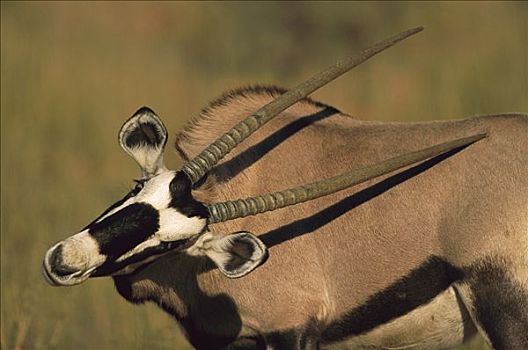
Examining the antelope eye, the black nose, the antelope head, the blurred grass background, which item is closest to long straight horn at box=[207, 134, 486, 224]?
the antelope head

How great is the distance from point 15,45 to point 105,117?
146 centimetres

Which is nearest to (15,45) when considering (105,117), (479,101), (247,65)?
(105,117)

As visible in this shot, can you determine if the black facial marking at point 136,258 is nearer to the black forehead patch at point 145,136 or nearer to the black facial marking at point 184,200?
the black facial marking at point 184,200

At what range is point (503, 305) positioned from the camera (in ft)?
17.3

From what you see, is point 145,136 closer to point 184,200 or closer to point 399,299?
point 184,200

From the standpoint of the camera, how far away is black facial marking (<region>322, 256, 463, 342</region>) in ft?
18.0

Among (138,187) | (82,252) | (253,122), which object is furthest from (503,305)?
(82,252)

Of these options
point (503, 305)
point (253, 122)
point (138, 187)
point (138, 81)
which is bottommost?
point (503, 305)

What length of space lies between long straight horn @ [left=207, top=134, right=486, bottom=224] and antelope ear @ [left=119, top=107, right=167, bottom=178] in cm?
31

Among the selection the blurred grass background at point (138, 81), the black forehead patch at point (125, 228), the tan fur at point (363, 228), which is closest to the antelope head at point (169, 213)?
the black forehead patch at point (125, 228)

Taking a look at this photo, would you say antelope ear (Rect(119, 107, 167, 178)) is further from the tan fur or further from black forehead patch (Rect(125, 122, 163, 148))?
the tan fur

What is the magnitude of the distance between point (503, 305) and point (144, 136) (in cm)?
160

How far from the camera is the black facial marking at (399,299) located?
5496 millimetres

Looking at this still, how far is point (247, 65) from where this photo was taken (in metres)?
15.9
